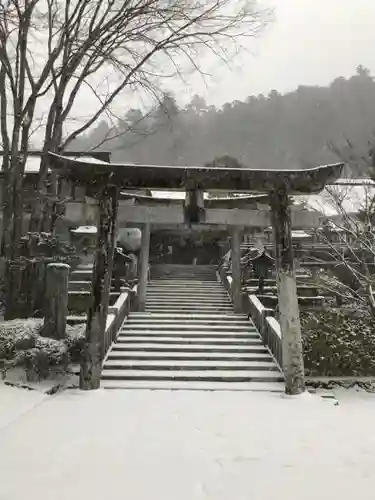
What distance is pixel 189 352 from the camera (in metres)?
10.8

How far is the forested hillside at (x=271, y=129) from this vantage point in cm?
3766

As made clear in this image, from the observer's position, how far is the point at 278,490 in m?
4.00

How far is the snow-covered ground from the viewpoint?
3.98 metres

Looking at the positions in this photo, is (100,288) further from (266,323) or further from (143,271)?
(143,271)

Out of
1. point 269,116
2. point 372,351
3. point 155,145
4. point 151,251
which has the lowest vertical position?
point 372,351

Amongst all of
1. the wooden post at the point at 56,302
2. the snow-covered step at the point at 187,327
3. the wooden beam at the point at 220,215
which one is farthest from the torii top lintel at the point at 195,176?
the snow-covered step at the point at 187,327

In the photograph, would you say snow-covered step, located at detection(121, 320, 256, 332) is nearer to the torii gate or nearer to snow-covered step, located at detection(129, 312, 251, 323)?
snow-covered step, located at detection(129, 312, 251, 323)

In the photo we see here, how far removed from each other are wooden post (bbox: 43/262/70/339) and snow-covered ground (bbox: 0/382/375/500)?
2529 mm

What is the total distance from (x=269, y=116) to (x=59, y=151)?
38182mm

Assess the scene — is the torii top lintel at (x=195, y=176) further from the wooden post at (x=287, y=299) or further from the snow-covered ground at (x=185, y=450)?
the snow-covered ground at (x=185, y=450)

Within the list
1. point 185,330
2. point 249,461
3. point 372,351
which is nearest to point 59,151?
point 185,330

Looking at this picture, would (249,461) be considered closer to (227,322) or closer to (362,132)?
(227,322)

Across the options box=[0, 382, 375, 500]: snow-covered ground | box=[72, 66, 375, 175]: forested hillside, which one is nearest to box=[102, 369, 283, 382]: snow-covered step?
box=[0, 382, 375, 500]: snow-covered ground

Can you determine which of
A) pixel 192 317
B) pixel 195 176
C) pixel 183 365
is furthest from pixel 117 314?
pixel 195 176
